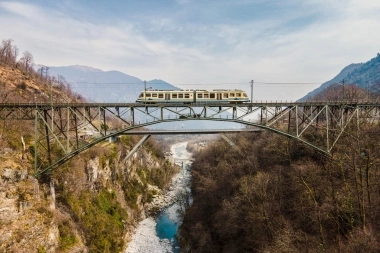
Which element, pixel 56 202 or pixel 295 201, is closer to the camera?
pixel 295 201

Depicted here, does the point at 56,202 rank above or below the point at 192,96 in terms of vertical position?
below

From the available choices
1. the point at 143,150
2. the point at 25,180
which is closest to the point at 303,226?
the point at 25,180

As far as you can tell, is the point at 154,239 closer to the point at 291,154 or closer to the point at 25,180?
the point at 25,180

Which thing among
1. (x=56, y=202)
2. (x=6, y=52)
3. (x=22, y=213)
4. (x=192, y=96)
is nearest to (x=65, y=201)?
(x=56, y=202)

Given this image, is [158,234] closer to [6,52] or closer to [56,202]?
[56,202]

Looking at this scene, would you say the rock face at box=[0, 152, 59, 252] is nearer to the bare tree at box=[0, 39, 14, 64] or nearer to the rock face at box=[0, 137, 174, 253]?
the rock face at box=[0, 137, 174, 253]

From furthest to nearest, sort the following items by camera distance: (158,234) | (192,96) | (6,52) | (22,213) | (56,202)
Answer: (6,52) → (158,234) → (192,96) → (56,202) → (22,213)
